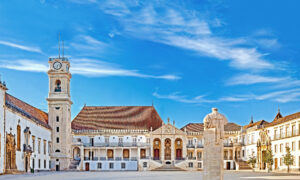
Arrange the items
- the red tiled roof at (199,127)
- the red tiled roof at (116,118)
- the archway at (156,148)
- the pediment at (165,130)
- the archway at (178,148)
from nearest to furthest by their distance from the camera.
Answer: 1. the pediment at (165,130)
2. the archway at (156,148)
3. the archway at (178,148)
4. the red tiled roof at (116,118)
5. the red tiled roof at (199,127)

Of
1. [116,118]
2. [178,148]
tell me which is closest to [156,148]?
[178,148]

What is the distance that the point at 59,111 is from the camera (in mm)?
70438

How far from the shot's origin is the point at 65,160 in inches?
2724

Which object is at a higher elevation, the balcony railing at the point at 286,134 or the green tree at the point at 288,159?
the balcony railing at the point at 286,134

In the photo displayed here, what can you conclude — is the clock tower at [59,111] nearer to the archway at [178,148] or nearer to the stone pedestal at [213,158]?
the archway at [178,148]

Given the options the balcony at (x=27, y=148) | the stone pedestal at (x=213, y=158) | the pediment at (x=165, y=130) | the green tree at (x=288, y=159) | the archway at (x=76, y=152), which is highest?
the stone pedestal at (x=213, y=158)

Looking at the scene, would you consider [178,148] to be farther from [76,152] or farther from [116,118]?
[76,152]

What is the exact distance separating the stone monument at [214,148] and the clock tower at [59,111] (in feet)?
181

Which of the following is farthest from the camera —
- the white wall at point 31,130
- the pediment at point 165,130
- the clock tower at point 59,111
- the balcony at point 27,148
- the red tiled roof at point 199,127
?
the red tiled roof at point 199,127

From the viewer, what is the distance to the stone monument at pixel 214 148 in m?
16.7

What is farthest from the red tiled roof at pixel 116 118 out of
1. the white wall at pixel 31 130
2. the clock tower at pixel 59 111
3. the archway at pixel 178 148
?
the white wall at pixel 31 130

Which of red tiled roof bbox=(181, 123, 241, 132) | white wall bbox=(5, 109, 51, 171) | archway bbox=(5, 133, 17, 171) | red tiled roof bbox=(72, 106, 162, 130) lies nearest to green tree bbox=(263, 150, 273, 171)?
red tiled roof bbox=(181, 123, 241, 132)

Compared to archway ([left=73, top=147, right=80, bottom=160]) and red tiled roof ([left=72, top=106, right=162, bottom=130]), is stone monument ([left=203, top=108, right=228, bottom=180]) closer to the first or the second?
archway ([left=73, top=147, right=80, bottom=160])

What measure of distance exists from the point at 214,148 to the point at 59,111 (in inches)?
2225
